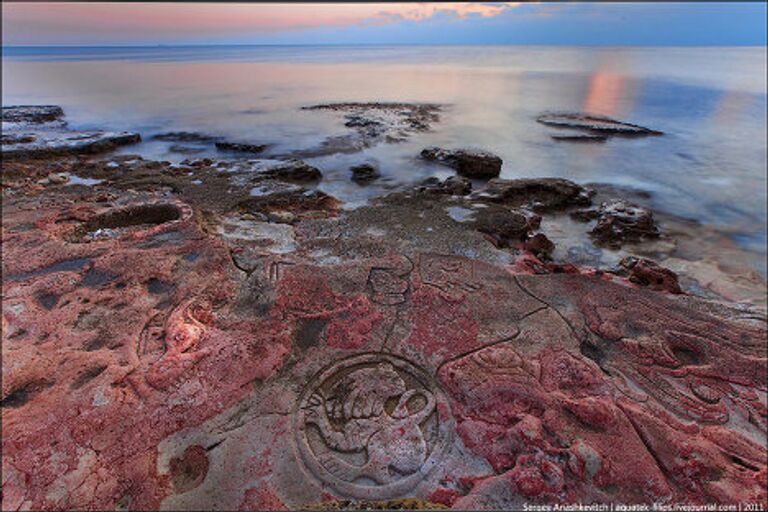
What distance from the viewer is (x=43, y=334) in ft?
14.7

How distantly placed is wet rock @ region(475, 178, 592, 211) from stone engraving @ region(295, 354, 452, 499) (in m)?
6.31

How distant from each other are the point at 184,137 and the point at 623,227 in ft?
55.4

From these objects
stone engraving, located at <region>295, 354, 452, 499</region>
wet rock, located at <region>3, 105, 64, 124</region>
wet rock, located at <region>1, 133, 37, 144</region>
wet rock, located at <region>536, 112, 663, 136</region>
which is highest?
wet rock, located at <region>536, 112, 663, 136</region>

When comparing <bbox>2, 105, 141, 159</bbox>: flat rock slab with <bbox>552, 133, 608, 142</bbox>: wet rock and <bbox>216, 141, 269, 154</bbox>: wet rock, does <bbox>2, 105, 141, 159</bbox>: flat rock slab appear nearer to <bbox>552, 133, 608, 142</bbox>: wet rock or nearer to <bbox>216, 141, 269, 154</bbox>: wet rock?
<bbox>216, 141, 269, 154</bbox>: wet rock

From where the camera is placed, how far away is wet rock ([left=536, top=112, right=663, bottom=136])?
19269 mm

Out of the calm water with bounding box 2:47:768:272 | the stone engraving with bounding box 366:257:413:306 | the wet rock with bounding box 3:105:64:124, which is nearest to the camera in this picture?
the stone engraving with bounding box 366:257:413:306

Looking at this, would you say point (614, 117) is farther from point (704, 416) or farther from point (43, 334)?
point (43, 334)

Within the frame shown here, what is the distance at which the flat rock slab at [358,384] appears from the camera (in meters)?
3.13

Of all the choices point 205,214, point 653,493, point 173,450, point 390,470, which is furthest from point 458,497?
point 205,214

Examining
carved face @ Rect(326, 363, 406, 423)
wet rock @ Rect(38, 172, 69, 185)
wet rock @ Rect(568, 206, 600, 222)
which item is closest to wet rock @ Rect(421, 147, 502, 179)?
wet rock @ Rect(568, 206, 600, 222)

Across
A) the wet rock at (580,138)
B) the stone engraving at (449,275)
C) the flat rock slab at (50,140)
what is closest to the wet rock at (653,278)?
the stone engraving at (449,275)

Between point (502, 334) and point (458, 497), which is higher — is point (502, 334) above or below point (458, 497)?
above

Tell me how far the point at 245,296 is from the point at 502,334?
129 inches

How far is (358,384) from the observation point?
13.0 ft
